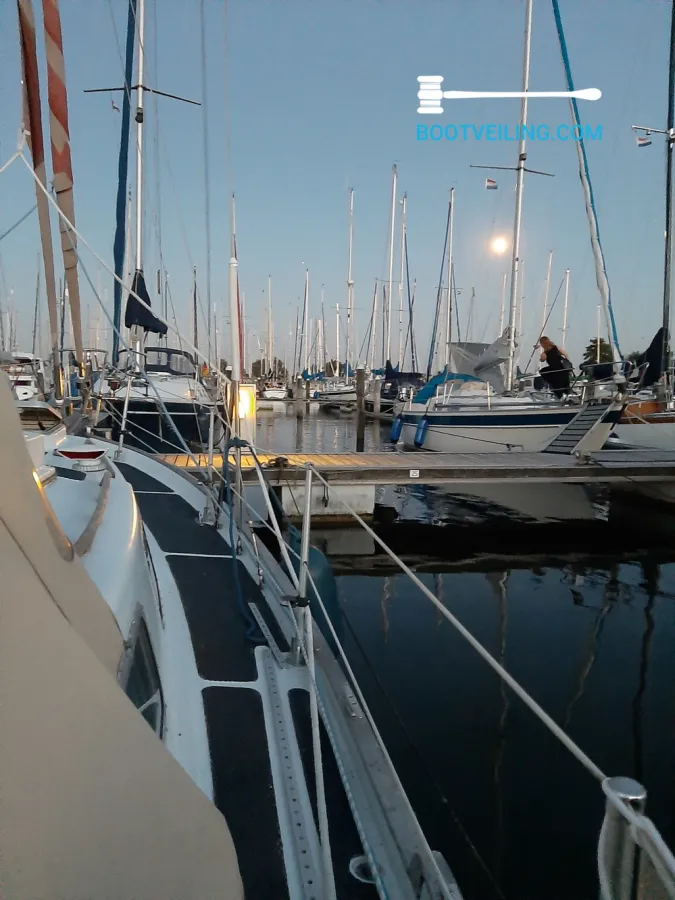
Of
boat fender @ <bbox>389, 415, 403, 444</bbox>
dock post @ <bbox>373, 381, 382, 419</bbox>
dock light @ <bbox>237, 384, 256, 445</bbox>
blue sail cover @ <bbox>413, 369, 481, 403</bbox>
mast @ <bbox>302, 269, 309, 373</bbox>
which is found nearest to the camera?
dock light @ <bbox>237, 384, 256, 445</bbox>

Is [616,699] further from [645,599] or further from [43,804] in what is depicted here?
[43,804]

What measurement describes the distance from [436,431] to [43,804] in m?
16.1

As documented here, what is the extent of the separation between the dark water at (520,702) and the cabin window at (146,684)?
1.94 metres

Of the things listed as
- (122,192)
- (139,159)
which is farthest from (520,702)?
(139,159)

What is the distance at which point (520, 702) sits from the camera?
4496mm

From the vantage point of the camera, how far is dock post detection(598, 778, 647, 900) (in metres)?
0.93

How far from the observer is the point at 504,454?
36.1 feet

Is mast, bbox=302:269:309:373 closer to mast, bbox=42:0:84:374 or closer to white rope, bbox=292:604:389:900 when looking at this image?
mast, bbox=42:0:84:374

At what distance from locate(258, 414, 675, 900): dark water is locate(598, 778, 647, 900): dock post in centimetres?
229

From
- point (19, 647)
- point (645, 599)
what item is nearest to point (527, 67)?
point (645, 599)

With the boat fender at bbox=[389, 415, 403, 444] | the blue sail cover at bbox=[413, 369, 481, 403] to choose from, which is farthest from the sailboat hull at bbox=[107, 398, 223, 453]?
the boat fender at bbox=[389, 415, 403, 444]

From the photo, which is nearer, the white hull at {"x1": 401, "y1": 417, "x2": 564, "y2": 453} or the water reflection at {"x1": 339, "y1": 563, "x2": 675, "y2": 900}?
→ the water reflection at {"x1": 339, "y1": 563, "x2": 675, "y2": 900}

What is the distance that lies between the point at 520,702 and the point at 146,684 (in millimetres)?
3534

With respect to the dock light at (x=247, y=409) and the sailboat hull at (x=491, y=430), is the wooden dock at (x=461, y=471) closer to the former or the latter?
the dock light at (x=247, y=409)
